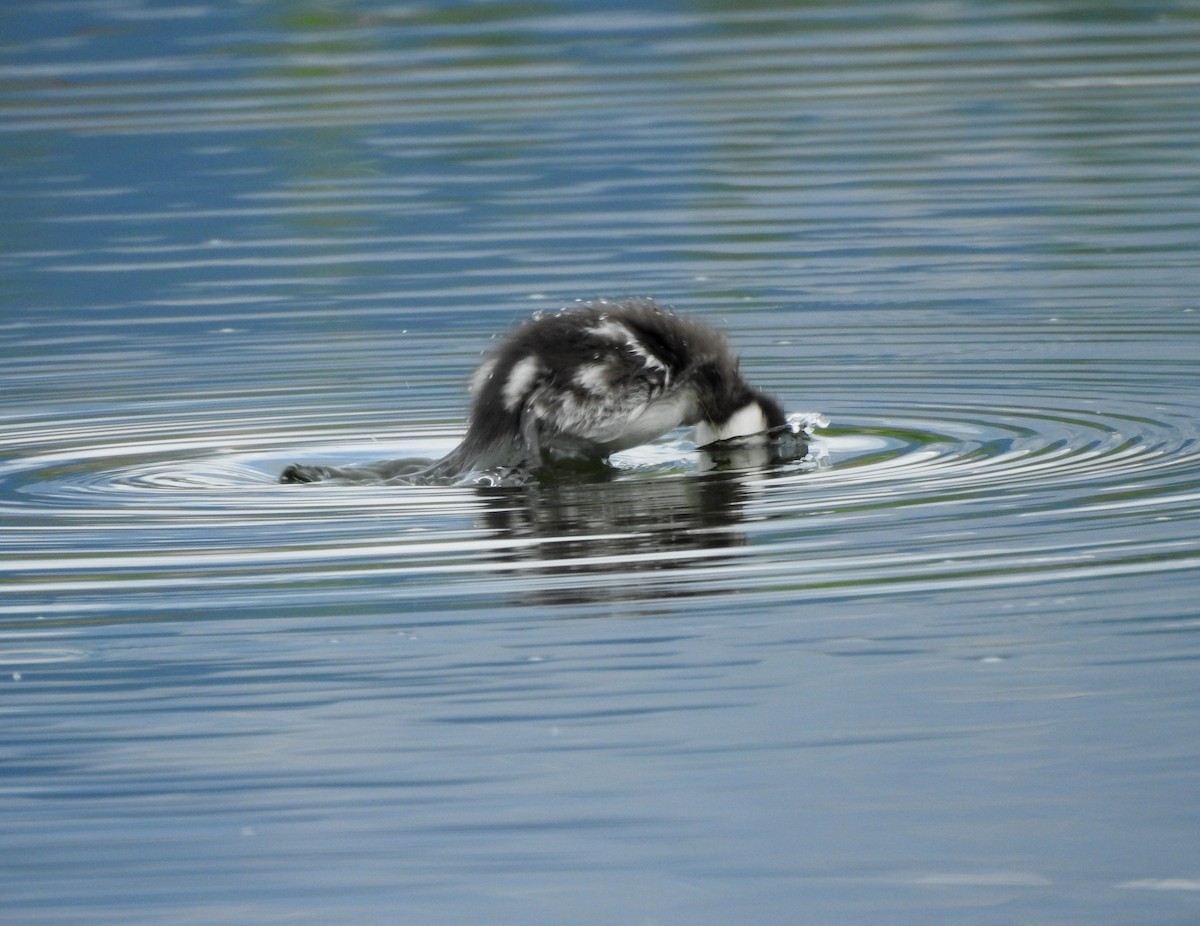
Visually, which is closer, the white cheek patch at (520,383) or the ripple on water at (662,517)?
the ripple on water at (662,517)

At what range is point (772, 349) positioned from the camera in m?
8.12

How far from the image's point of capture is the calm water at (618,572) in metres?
3.48

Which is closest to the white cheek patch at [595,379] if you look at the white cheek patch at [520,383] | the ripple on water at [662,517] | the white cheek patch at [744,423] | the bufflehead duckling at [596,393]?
the bufflehead duckling at [596,393]

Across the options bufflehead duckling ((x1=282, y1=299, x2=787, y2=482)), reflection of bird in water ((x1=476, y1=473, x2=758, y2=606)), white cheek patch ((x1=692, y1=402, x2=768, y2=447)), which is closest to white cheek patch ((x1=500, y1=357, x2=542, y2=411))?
bufflehead duckling ((x1=282, y1=299, x2=787, y2=482))

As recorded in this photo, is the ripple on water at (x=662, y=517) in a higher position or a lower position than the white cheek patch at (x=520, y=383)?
lower

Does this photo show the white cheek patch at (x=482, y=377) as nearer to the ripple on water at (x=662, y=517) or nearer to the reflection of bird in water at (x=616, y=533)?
the ripple on water at (x=662, y=517)

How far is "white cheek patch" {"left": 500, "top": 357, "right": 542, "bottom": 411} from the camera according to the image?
20.8ft

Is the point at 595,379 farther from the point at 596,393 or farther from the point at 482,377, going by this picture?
the point at 482,377

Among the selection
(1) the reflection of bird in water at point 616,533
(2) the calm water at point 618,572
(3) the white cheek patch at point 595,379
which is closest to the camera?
(2) the calm water at point 618,572

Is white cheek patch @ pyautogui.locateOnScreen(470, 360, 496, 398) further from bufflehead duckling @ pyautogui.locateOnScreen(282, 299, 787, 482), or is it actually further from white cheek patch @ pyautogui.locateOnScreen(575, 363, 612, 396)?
white cheek patch @ pyautogui.locateOnScreen(575, 363, 612, 396)

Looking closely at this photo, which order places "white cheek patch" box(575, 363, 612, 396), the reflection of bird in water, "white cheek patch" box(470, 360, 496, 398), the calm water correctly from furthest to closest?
"white cheek patch" box(470, 360, 496, 398) < "white cheek patch" box(575, 363, 612, 396) < the reflection of bird in water < the calm water

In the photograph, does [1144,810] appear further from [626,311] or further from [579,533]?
[626,311]

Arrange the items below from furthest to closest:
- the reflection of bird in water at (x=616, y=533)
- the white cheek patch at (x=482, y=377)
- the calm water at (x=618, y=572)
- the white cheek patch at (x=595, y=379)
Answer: the white cheek patch at (x=482, y=377)
the white cheek patch at (x=595, y=379)
the reflection of bird in water at (x=616, y=533)
the calm water at (x=618, y=572)

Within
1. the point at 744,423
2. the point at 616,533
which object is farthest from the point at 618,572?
the point at 744,423
